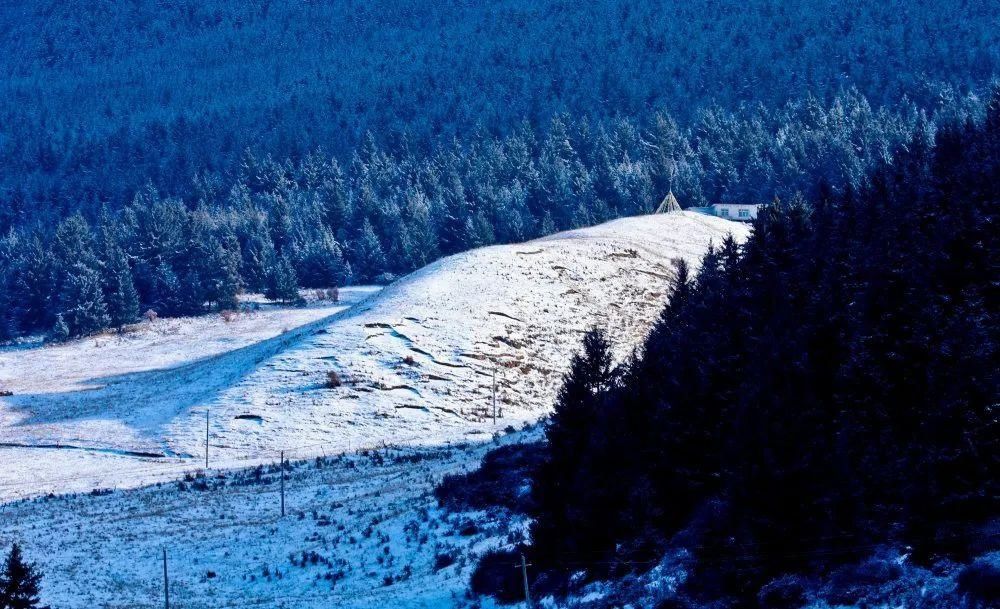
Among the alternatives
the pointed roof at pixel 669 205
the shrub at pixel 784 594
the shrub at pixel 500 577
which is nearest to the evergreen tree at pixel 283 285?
the pointed roof at pixel 669 205

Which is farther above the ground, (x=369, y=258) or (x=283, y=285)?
(x=369, y=258)

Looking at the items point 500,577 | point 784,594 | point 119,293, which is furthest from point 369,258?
point 784,594

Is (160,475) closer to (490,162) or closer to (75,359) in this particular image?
(75,359)

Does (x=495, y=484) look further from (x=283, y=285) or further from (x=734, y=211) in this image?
(x=734, y=211)

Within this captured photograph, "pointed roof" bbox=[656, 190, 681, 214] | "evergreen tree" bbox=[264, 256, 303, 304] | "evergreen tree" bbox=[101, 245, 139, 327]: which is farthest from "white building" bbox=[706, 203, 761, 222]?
"evergreen tree" bbox=[101, 245, 139, 327]

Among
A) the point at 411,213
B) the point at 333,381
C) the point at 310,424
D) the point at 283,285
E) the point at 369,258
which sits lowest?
the point at 310,424

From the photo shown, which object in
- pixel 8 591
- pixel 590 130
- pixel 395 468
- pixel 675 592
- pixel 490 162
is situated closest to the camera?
pixel 8 591

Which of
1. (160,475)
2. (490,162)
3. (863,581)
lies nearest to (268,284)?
(490,162)
